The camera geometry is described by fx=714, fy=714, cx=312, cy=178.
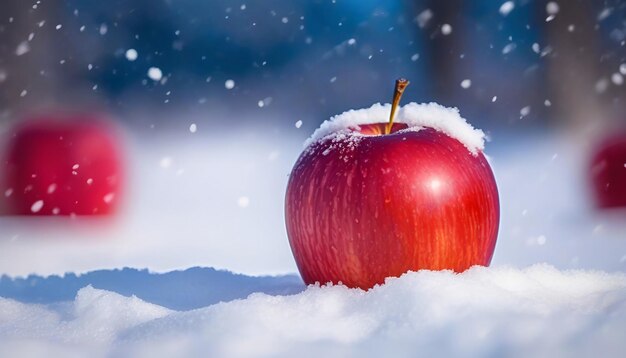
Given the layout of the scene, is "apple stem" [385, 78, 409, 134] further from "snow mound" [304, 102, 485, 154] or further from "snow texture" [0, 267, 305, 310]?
"snow texture" [0, 267, 305, 310]

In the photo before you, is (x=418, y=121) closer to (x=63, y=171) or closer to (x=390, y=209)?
(x=390, y=209)

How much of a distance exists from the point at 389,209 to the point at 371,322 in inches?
8.2

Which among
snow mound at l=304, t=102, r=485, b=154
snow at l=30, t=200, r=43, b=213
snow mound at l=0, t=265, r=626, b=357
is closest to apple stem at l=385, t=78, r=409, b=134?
snow mound at l=304, t=102, r=485, b=154

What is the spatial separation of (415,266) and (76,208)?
150 centimetres

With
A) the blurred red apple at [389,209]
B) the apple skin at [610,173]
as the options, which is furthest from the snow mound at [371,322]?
the apple skin at [610,173]

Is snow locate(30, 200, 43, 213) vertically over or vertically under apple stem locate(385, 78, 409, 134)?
over

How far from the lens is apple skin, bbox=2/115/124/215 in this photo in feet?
→ 7.30

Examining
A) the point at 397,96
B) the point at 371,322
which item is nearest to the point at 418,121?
the point at 397,96

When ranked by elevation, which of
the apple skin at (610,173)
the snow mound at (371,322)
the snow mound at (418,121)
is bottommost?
the snow mound at (371,322)

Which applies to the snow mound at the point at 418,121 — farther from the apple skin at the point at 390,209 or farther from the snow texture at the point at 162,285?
the snow texture at the point at 162,285

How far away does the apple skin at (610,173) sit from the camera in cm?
217

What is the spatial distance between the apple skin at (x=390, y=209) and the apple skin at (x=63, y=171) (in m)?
1.29

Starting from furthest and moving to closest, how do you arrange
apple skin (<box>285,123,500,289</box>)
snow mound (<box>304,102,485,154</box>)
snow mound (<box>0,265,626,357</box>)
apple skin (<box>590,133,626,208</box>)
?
apple skin (<box>590,133,626,208</box>)
snow mound (<box>304,102,485,154</box>)
apple skin (<box>285,123,500,289</box>)
snow mound (<box>0,265,626,357</box>)

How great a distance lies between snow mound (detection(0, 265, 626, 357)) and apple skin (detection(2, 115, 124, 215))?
123 cm
